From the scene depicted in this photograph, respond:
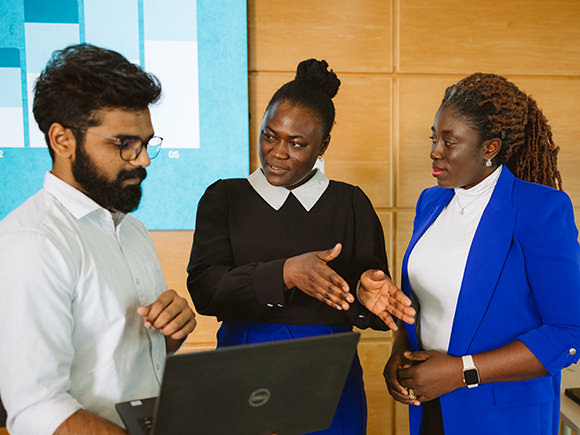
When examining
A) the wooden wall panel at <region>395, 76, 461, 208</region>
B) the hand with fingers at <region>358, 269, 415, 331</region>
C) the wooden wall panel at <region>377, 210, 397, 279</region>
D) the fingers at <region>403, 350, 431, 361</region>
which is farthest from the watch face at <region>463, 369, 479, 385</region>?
the wooden wall panel at <region>395, 76, 461, 208</region>

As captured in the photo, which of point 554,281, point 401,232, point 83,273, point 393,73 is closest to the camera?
point 83,273

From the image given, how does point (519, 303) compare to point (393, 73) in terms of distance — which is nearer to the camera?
point (519, 303)

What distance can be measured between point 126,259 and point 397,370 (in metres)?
0.92

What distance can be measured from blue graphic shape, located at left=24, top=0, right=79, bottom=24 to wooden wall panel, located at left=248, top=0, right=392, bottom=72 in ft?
3.05

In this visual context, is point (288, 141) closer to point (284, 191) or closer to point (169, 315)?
point (284, 191)

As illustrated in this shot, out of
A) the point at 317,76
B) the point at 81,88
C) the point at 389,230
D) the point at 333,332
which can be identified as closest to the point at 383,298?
the point at 333,332

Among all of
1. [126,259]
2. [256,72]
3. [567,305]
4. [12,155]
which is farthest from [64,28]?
[567,305]

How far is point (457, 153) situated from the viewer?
5.04ft

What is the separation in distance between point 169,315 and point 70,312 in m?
0.22

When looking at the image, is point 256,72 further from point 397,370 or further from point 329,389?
point 329,389

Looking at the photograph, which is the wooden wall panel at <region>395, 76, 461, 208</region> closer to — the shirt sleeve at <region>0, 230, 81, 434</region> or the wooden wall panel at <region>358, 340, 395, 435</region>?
the wooden wall panel at <region>358, 340, 395, 435</region>

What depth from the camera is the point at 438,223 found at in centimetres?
167

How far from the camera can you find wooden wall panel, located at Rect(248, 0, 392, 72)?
265 cm

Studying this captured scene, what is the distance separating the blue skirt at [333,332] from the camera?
149 cm
